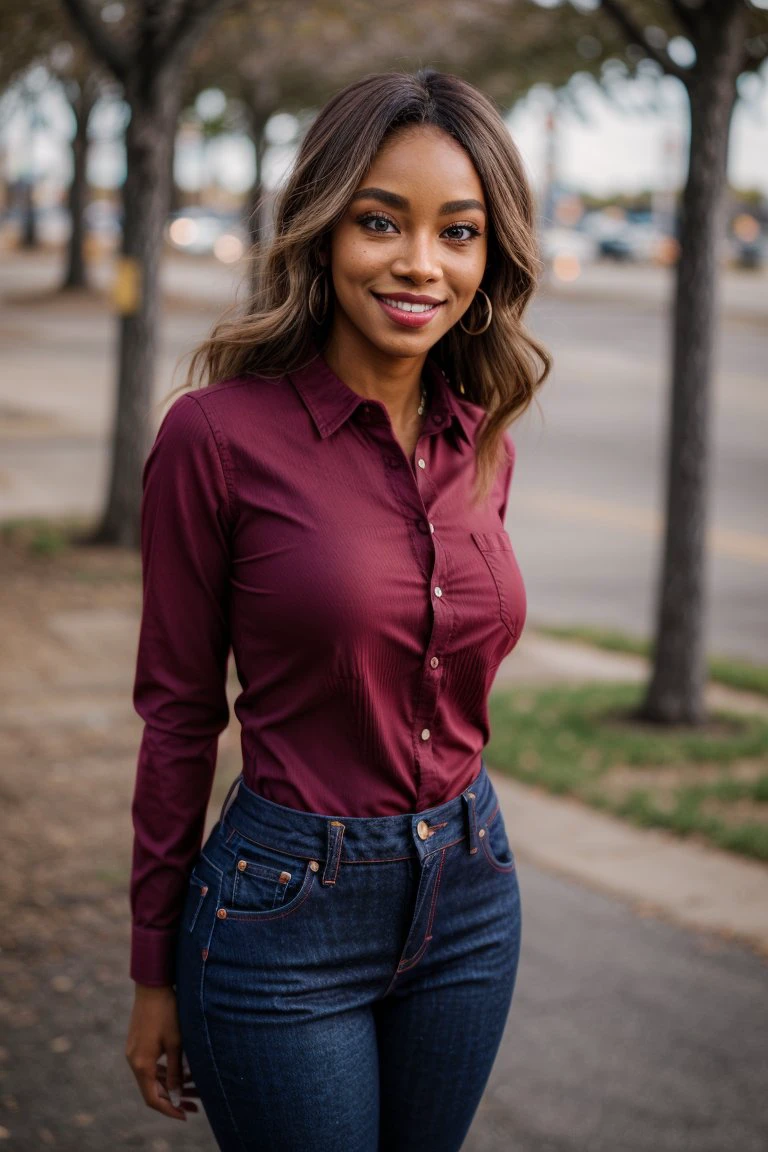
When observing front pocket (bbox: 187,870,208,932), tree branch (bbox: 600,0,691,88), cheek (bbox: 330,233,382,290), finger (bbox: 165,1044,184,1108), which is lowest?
finger (bbox: 165,1044,184,1108)

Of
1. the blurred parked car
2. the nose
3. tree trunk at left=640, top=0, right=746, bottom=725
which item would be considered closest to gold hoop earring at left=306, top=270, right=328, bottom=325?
the nose

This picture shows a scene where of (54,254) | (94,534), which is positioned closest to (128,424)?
(94,534)

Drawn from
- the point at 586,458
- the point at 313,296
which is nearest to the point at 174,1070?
the point at 313,296

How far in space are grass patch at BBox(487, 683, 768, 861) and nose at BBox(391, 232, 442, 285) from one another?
11.5 feet

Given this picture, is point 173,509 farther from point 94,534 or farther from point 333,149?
point 94,534

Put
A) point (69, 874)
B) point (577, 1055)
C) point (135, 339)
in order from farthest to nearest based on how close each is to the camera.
Result: point (135, 339) < point (69, 874) < point (577, 1055)

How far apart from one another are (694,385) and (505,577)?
4.32 metres

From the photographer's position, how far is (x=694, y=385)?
20.3ft

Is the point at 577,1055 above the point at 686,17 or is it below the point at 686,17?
below

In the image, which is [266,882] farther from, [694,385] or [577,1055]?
[694,385]

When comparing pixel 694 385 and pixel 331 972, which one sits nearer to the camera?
pixel 331 972

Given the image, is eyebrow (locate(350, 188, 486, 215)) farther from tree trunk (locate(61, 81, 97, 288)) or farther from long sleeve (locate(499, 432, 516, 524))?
tree trunk (locate(61, 81, 97, 288))

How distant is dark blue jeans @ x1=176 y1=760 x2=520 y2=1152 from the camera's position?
188 centimetres

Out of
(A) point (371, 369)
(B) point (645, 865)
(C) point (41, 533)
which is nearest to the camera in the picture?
(A) point (371, 369)
